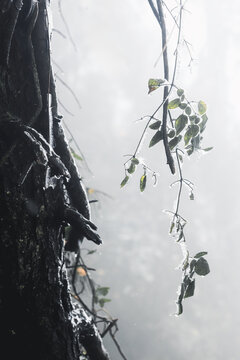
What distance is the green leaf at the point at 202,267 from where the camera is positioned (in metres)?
1.10

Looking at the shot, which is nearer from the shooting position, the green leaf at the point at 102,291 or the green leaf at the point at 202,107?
the green leaf at the point at 202,107

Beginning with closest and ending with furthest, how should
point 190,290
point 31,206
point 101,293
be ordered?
1. point 31,206
2. point 190,290
3. point 101,293

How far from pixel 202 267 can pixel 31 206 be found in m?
0.49

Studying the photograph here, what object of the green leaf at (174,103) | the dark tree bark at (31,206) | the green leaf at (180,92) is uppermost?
the green leaf at (180,92)

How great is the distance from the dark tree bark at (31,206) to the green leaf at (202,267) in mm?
316

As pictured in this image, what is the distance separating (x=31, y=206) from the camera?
0.98m


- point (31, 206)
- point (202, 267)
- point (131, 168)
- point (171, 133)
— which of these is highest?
point (171, 133)

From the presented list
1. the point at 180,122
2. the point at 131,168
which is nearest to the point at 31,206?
the point at 131,168

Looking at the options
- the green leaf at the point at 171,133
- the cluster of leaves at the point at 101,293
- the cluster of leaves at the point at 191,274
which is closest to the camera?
the cluster of leaves at the point at 191,274

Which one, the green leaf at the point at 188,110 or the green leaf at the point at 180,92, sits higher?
the green leaf at the point at 180,92

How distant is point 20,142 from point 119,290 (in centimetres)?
2501

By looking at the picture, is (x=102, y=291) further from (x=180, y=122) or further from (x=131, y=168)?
(x=180, y=122)

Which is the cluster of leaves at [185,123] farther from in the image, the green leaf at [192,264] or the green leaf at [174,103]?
the green leaf at [192,264]

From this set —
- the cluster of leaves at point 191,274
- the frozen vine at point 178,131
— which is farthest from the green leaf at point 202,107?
the cluster of leaves at point 191,274
